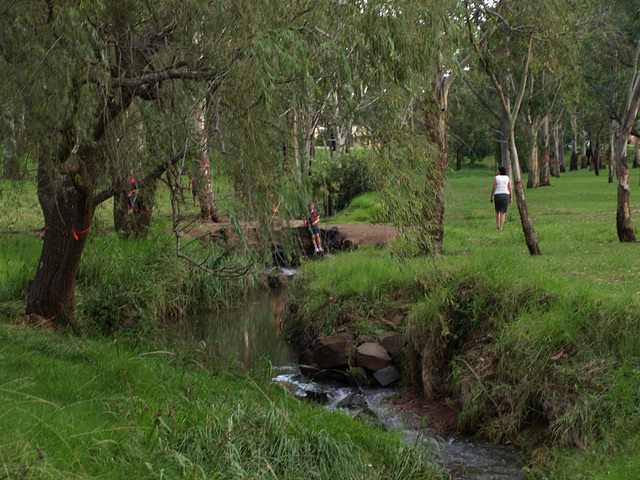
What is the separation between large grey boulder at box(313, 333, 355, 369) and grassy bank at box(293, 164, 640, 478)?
60 cm

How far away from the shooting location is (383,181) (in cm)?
625

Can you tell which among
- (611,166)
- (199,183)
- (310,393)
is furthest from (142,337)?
(611,166)

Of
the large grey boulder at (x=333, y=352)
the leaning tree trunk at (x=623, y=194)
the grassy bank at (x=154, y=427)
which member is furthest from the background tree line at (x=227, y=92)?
the leaning tree trunk at (x=623, y=194)

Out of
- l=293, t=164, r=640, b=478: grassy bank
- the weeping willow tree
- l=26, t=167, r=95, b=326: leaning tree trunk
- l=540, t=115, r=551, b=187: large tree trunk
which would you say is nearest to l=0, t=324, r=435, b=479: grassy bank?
l=26, t=167, r=95, b=326: leaning tree trunk

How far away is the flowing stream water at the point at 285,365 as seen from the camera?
248 inches

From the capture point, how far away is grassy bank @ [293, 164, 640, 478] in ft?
19.4

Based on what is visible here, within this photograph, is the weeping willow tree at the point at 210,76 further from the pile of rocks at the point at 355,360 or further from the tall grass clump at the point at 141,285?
the pile of rocks at the point at 355,360

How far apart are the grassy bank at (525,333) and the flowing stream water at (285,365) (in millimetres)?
336

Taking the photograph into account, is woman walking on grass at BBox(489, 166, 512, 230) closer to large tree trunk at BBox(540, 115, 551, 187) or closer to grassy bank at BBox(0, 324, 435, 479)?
grassy bank at BBox(0, 324, 435, 479)

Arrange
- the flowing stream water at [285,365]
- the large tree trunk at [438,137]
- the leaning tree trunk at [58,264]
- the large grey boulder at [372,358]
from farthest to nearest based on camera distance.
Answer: the large grey boulder at [372,358]
the leaning tree trunk at [58,264]
the large tree trunk at [438,137]
the flowing stream water at [285,365]

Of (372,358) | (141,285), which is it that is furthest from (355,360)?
(141,285)

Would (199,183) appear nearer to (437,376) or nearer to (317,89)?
(317,89)

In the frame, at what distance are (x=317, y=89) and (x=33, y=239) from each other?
949 centimetres

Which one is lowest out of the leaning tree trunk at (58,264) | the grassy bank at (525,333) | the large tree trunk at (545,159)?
the grassy bank at (525,333)
